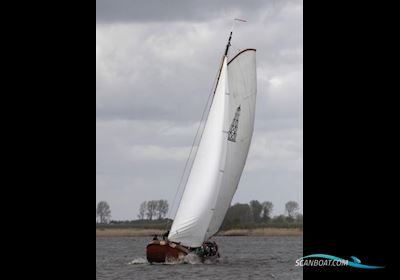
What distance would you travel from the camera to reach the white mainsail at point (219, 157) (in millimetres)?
39375

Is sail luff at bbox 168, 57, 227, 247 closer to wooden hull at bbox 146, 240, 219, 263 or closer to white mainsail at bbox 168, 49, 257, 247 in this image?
white mainsail at bbox 168, 49, 257, 247

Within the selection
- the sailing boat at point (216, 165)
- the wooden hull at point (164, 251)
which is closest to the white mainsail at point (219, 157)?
the sailing boat at point (216, 165)

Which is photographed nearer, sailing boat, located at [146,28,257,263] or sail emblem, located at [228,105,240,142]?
sailing boat, located at [146,28,257,263]

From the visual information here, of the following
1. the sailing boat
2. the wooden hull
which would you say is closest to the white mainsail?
the sailing boat

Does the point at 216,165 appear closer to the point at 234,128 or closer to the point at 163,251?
the point at 234,128

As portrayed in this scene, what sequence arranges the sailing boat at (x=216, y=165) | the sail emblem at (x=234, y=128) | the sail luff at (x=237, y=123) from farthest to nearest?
the sail luff at (x=237, y=123) → the sail emblem at (x=234, y=128) → the sailing boat at (x=216, y=165)

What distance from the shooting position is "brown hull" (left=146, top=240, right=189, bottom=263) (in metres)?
38.8

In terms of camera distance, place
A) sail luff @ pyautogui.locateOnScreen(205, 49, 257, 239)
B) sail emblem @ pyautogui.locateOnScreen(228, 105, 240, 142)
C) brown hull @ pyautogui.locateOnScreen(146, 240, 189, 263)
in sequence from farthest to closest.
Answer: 1. sail luff @ pyautogui.locateOnScreen(205, 49, 257, 239)
2. sail emblem @ pyautogui.locateOnScreen(228, 105, 240, 142)
3. brown hull @ pyautogui.locateOnScreen(146, 240, 189, 263)

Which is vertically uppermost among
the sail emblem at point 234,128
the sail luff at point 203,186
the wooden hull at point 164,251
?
the sail emblem at point 234,128

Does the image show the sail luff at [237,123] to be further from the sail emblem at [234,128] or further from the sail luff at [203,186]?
the sail luff at [203,186]

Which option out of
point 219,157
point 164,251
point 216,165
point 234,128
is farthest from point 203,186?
point 164,251
